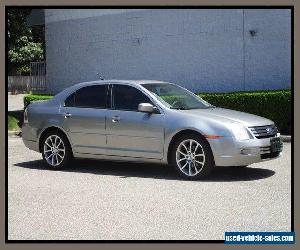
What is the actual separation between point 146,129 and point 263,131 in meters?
1.86

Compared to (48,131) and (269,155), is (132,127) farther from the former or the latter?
(269,155)

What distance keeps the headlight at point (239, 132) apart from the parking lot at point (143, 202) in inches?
26.3

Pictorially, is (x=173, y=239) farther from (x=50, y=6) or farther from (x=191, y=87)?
(x=191, y=87)

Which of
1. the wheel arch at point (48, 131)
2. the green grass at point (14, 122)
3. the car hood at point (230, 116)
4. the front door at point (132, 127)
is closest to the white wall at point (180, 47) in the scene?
the green grass at point (14, 122)

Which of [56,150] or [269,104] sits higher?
[269,104]

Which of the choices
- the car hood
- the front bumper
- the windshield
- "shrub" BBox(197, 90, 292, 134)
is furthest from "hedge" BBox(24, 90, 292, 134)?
the front bumper

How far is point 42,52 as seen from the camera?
47.2m

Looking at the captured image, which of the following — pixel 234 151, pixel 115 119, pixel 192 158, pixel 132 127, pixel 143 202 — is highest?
pixel 115 119

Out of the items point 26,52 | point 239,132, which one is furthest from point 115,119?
point 26,52

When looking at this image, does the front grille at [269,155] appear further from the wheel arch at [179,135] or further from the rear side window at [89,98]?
the rear side window at [89,98]

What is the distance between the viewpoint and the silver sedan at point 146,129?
8914 mm

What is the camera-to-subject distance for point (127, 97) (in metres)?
9.94

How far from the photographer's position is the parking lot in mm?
6176

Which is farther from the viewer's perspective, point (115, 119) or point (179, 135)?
point (115, 119)
